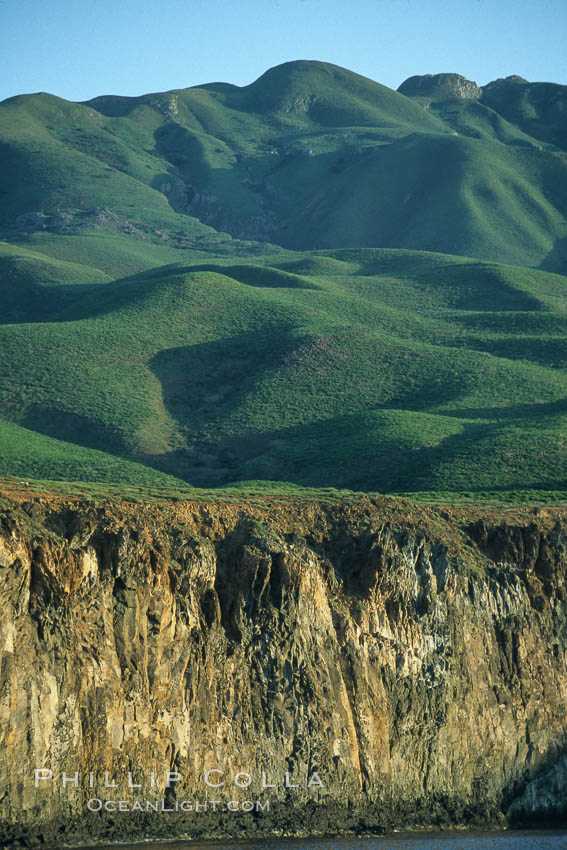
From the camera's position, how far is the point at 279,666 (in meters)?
37.8

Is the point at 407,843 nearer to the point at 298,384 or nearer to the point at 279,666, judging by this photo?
the point at 279,666

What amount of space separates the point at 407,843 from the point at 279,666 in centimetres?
664

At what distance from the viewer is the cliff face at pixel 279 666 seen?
33938mm

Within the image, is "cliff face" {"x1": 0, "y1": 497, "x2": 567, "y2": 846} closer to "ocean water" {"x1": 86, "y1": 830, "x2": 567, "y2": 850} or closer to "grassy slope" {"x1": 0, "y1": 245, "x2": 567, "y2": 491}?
"ocean water" {"x1": 86, "y1": 830, "x2": 567, "y2": 850}

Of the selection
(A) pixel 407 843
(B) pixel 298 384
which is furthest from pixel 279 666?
(B) pixel 298 384

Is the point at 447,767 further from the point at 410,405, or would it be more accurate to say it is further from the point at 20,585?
the point at 410,405

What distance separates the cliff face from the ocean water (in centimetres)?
57

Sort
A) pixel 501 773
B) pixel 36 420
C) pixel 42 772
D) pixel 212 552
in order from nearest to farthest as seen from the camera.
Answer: pixel 42 772 → pixel 212 552 → pixel 501 773 → pixel 36 420

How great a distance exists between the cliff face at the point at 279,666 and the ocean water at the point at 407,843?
574 millimetres

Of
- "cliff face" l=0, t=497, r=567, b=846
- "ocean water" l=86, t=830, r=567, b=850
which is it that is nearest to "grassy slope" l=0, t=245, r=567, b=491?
"cliff face" l=0, t=497, r=567, b=846

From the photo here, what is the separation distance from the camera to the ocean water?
3512 cm

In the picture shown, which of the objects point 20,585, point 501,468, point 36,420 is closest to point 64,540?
point 20,585

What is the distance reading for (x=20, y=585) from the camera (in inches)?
1318

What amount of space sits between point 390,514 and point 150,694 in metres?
11.9
